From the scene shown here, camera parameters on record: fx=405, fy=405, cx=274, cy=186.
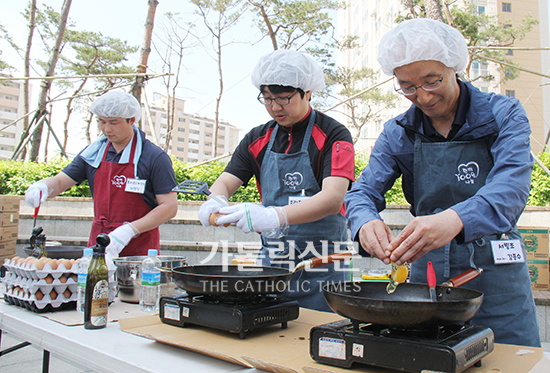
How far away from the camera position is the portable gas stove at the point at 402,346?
2.69 ft

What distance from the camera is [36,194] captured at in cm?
237

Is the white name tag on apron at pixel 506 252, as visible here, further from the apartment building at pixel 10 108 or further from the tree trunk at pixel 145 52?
the apartment building at pixel 10 108

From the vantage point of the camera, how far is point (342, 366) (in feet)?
3.03

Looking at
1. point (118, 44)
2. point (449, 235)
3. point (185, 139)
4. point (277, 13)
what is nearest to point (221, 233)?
point (449, 235)

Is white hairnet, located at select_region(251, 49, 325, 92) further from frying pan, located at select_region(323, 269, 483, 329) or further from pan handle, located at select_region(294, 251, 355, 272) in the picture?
frying pan, located at select_region(323, 269, 483, 329)

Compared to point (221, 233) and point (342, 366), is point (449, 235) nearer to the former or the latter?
point (342, 366)

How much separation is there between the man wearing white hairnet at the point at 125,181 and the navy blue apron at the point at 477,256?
1.52 meters

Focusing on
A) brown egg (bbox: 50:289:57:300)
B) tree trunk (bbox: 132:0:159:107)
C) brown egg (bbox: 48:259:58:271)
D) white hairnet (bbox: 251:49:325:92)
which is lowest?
brown egg (bbox: 50:289:57:300)

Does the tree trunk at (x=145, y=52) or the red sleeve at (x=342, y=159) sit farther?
the tree trunk at (x=145, y=52)

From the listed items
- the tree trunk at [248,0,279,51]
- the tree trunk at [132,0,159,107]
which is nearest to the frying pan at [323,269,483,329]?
the tree trunk at [132,0,159,107]

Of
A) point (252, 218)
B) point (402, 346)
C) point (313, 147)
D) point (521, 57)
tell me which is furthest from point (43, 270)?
point (521, 57)

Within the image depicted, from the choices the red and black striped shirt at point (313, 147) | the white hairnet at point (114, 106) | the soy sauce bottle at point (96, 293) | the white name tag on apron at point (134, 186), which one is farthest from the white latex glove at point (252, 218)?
the white hairnet at point (114, 106)

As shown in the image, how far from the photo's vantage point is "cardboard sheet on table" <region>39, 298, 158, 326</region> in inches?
56.9

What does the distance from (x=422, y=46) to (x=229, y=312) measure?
99 centimetres
